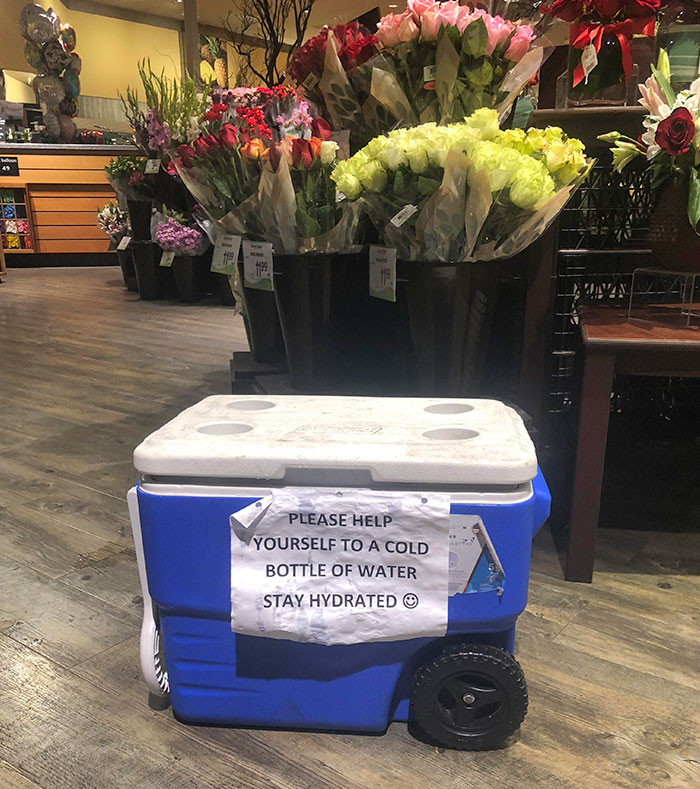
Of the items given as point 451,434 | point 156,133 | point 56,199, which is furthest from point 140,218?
point 451,434

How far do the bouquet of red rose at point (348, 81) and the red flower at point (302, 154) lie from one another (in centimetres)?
21

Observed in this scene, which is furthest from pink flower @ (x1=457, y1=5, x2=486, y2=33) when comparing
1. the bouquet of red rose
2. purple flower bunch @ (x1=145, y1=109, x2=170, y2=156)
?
purple flower bunch @ (x1=145, y1=109, x2=170, y2=156)

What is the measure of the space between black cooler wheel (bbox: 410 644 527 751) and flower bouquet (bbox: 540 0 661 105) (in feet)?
4.21

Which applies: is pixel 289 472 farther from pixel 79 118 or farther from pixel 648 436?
pixel 79 118

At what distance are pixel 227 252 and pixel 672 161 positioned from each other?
976mm

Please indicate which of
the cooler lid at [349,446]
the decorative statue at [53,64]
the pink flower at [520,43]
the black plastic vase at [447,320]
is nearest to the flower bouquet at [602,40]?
the pink flower at [520,43]

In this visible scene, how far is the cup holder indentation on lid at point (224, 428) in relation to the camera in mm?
946

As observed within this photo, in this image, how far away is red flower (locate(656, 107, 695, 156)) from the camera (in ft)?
4.16

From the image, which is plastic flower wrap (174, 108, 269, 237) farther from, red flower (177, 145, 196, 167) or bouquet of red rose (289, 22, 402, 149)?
bouquet of red rose (289, 22, 402, 149)

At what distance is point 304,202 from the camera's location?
1516 mm

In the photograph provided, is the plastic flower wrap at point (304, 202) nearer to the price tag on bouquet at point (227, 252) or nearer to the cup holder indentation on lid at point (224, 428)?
the price tag on bouquet at point (227, 252)

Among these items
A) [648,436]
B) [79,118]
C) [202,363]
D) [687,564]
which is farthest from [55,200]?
[687,564]

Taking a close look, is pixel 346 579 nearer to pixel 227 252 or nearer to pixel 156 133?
pixel 227 252

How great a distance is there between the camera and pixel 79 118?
10.3 meters
